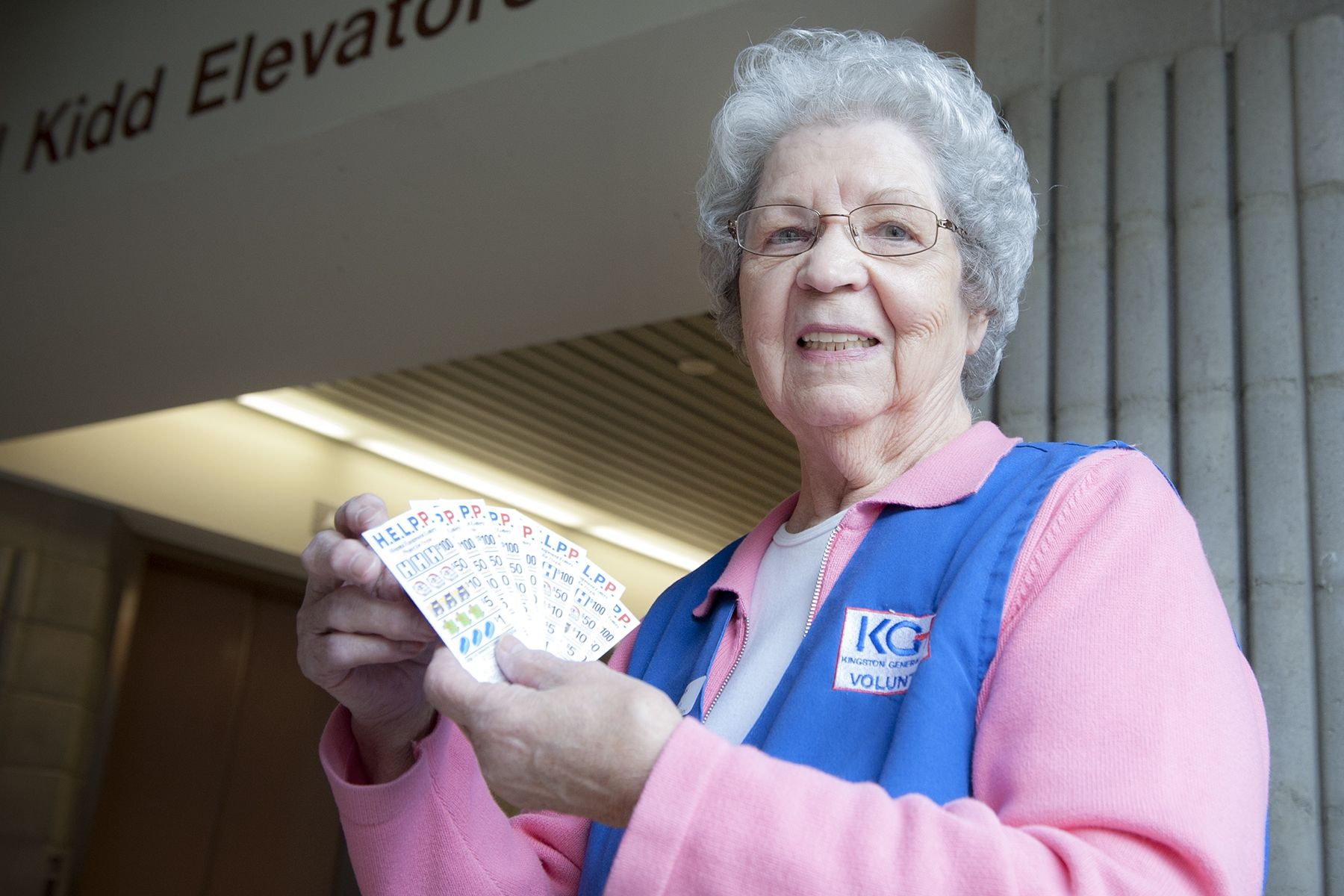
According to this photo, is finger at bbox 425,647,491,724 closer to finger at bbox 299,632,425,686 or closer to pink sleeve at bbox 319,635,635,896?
finger at bbox 299,632,425,686

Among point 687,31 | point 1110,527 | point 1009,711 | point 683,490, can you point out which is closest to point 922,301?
point 1110,527

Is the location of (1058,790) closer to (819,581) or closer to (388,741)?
(819,581)

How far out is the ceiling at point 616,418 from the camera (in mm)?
6656

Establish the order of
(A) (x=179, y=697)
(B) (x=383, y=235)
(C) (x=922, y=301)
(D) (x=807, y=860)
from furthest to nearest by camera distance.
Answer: (A) (x=179, y=697), (B) (x=383, y=235), (C) (x=922, y=301), (D) (x=807, y=860)

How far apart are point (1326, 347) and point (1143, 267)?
39cm

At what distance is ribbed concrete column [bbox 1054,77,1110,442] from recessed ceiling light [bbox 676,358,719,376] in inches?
151

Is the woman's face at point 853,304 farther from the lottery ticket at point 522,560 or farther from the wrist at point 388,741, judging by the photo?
the wrist at point 388,741

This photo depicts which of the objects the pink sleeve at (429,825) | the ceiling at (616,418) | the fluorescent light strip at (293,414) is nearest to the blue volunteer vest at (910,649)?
the pink sleeve at (429,825)

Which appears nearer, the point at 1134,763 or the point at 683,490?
the point at 1134,763

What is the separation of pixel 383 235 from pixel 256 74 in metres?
0.68

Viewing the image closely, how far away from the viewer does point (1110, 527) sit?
1106mm

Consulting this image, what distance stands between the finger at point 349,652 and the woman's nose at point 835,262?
0.59 metres

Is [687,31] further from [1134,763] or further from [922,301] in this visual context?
[1134,763]

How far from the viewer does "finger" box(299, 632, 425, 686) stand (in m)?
1.29
